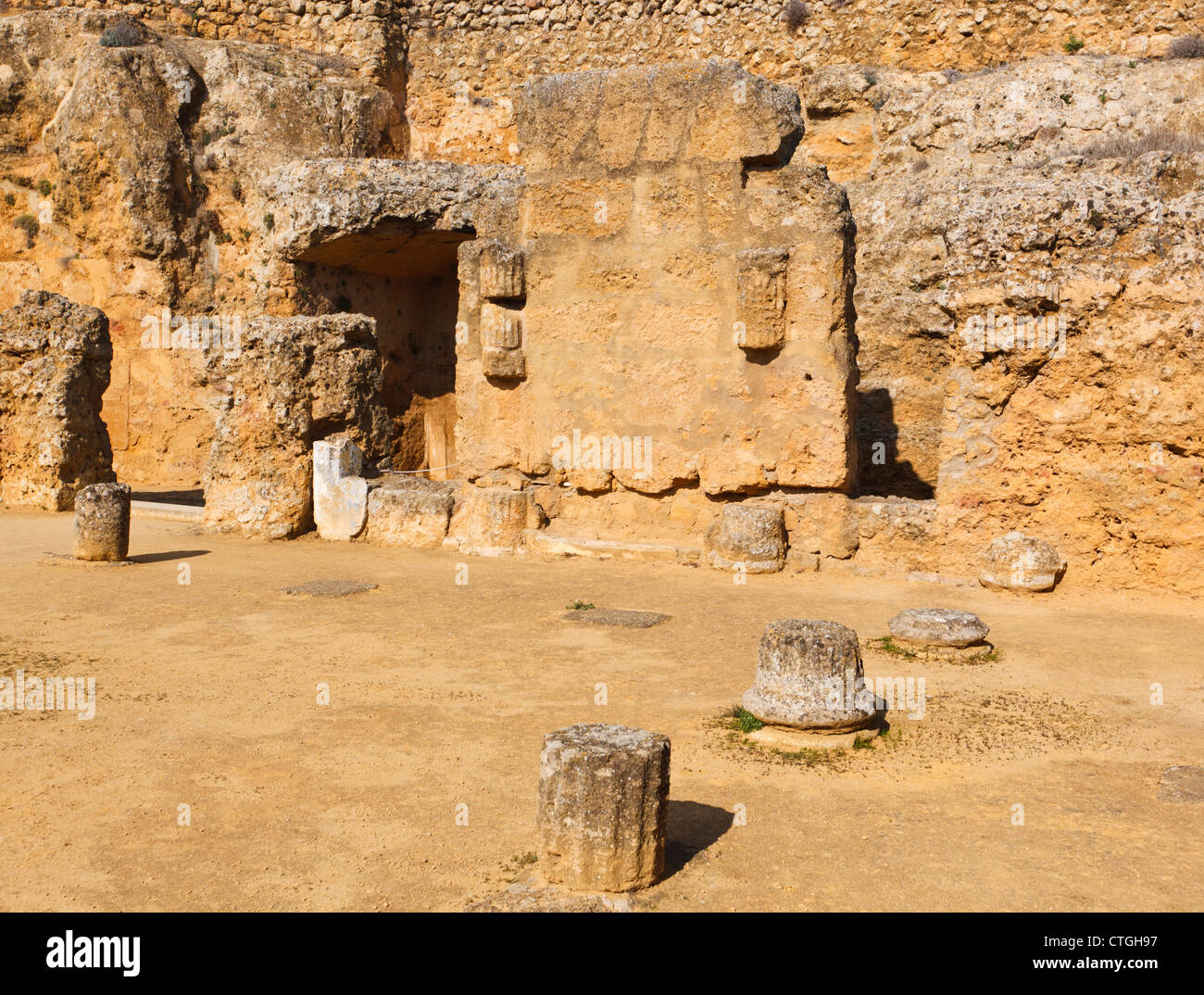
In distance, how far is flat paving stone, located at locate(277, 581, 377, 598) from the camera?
27.2ft

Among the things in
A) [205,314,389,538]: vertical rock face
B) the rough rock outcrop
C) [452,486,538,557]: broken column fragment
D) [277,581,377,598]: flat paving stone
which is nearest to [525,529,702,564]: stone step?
[452,486,538,557]: broken column fragment

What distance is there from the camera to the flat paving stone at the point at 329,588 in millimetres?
8297

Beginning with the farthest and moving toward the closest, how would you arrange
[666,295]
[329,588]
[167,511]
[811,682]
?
[167,511], [666,295], [329,588], [811,682]

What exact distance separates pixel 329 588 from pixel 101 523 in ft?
8.62

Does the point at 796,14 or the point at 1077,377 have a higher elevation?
the point at 796,14

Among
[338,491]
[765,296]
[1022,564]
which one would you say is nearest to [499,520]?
[338,491]

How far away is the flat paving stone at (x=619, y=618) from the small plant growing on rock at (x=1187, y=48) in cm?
1425

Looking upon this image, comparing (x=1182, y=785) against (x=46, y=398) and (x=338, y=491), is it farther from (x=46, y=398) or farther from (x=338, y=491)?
(x=46, y=398)

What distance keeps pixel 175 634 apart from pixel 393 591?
1810 mm

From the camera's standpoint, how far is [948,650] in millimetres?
6535

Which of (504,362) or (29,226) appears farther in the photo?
(29,226)

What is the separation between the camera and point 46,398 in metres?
13.7

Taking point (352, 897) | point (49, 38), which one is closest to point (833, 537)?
point (352, 897)

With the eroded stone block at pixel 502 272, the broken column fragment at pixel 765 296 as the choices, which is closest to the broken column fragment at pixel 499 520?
the eroded stone block at pixel 502 272
